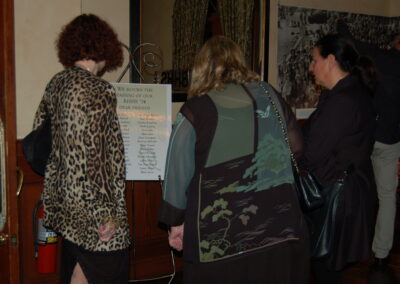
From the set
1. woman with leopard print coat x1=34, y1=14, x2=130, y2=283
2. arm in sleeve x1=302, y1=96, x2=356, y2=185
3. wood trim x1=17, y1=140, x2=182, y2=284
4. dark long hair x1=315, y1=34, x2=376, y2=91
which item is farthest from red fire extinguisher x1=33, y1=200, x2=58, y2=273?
dark long hair x1=315, y1=34, x2=376, y2=91

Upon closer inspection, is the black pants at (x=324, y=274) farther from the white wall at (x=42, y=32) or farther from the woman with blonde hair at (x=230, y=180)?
the white wall at (x=42, y=32)

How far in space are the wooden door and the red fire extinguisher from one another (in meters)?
1.14

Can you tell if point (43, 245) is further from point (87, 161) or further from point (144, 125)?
A: point (87, 161)

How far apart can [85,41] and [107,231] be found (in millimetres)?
829

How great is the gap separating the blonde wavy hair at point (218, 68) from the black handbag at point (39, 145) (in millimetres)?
670

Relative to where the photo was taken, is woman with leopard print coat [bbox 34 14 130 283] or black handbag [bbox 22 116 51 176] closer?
woman with leopard print coat [bbox 34 14 130 283]

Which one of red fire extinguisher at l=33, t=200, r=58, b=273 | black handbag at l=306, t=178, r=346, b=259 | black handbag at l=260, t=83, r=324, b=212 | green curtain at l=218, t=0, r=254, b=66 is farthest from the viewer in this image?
green curtain at l=218, t=0, r=254, b=66

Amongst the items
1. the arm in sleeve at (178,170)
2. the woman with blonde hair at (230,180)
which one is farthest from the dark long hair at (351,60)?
the arm in sleeve at (178,170)

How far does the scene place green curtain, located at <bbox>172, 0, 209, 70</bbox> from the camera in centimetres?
402

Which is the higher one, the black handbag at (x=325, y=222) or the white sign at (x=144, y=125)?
the white sign at (x=144, y=125)

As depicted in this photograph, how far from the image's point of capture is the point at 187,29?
409cm

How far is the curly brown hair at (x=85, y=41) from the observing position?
2.32 meters

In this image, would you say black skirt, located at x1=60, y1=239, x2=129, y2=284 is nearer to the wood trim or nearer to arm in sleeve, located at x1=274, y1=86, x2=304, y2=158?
arm in sleeve, located at x1=274, y1=86, x2=304, y2=158

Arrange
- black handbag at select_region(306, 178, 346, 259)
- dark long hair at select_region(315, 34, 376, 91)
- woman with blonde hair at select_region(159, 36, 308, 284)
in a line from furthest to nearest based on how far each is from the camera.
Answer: dark long hair at select_region(315, 34, 376, 91)
black handbag at select_region(306, 178, 346, 259)
woman with blonde hair at select_region(159, 36, 308, 284)
